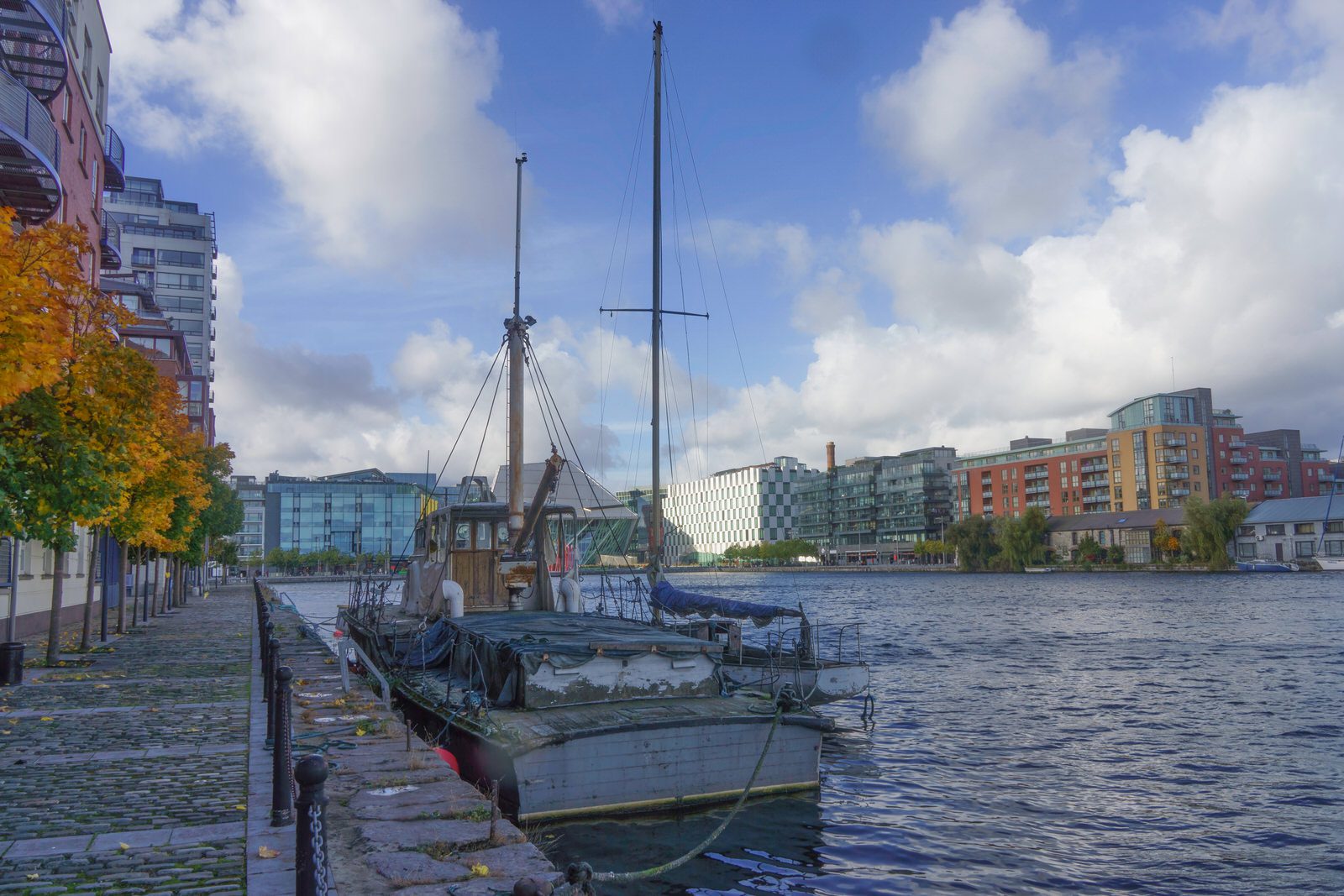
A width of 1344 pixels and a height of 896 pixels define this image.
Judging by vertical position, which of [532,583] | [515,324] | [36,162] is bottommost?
[532,583]

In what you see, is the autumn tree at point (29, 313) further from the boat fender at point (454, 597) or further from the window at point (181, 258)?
the window at point (181, 258)

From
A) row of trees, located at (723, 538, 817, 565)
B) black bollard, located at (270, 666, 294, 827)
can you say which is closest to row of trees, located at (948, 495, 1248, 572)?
row of trees, located at (723, 538, 817, 565)

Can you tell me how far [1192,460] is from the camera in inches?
5143

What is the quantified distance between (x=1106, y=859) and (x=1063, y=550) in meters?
132

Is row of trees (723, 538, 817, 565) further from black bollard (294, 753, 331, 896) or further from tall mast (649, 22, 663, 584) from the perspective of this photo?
black bollard (294, 753, 331, 896)

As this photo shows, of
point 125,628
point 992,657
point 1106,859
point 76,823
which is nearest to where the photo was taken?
point 76,823

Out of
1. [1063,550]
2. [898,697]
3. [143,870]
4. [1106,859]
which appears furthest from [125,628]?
[1063,550]

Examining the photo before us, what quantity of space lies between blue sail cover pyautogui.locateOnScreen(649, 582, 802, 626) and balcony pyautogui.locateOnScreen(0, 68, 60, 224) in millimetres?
16314

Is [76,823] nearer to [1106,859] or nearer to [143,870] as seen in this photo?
[143,870]

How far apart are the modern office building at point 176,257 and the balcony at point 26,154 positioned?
234 ft

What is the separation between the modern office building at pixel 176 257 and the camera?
92625 mm

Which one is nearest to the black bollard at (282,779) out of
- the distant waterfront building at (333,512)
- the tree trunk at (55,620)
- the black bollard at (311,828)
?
the black bollard at (311,828)

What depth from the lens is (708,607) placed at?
75.6 feet

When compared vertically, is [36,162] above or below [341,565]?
above
